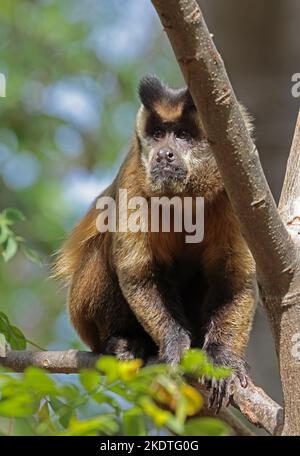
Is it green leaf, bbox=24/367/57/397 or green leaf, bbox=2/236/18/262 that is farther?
green leaf, bbox=2/236/18/262

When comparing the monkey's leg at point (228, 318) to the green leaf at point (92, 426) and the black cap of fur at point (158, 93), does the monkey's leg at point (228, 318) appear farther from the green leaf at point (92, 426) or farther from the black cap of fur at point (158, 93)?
the green leaf at point (92, 426)

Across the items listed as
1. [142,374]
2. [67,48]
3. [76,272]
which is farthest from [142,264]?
[67,48]

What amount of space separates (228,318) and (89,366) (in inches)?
35.6

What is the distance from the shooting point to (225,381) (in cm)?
477

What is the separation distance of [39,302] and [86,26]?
4377mm

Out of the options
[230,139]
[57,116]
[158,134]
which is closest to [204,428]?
[230,139]

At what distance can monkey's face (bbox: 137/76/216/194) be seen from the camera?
17.2 feet

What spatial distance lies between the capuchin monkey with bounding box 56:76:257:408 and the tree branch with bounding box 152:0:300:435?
976 mm

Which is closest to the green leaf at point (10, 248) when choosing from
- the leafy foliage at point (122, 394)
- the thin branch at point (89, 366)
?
the thin branch at point (89, 366)

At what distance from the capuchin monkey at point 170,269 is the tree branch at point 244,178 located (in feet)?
3.20

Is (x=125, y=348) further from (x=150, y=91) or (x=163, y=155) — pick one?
(x=150, y=91)

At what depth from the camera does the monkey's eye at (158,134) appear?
18.1 feet

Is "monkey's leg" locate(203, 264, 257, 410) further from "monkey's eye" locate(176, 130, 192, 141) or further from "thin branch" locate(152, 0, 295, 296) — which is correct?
Answer: "thin branch" locate(152, 0, 295, 296)

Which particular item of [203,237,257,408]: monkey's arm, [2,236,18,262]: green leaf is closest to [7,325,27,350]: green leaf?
[2,236,18,262]: green leaf
